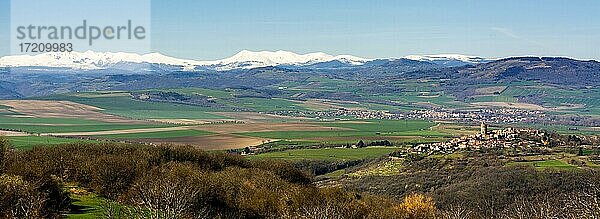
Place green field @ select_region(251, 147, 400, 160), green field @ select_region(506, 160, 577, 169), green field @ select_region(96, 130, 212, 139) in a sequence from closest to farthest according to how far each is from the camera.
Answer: green field @ select_region(506, 160, 577, 169) < green field @ select_region(251, 147, 400, 160) < green field @ select_region(96, 130, 212, 139)

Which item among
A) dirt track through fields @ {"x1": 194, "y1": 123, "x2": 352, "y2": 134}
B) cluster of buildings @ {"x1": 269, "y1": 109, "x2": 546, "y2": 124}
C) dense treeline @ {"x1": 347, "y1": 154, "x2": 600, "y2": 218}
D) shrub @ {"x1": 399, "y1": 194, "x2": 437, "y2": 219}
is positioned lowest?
dense treeline @ {"x1": 347, "y1": 154, "x2": 600, "y2": 218}

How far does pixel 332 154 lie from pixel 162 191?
65332 millimetres

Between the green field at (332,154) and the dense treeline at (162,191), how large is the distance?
4439 cm

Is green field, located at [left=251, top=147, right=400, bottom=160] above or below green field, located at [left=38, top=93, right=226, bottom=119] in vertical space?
below

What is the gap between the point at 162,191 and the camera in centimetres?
2659

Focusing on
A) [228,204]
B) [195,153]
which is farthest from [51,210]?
[195,153]

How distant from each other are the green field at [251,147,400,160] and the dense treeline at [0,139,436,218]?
1748 inches

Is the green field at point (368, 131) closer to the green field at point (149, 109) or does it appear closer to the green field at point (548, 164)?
the green field at point (149, 109)

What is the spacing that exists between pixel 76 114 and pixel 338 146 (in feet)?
264

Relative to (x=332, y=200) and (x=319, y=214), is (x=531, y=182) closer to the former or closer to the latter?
(x=332, y=200)

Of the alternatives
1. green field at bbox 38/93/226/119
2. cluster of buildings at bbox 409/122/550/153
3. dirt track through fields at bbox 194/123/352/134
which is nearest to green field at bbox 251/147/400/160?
cluster of buildings at bbox 409/122/550/153

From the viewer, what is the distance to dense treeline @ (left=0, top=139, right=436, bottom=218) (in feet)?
83.2

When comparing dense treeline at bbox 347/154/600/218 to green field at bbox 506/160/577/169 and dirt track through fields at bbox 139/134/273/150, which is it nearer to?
green field at bbox 506/160/577/169

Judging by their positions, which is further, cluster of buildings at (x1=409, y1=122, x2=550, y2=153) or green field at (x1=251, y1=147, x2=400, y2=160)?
cluster of buildings at (x1=409, y1=122, x2=550, y2=153)
